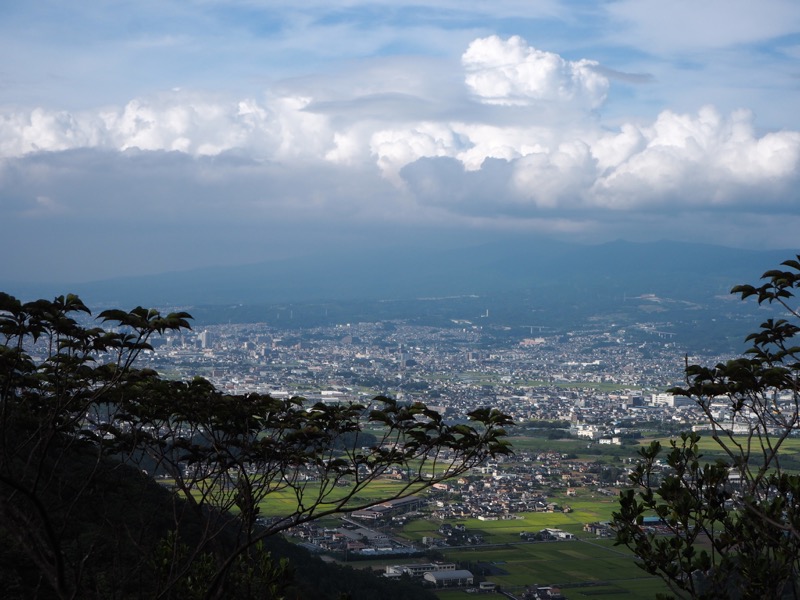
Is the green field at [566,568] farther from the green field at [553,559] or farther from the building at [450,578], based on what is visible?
the building at [450,578]

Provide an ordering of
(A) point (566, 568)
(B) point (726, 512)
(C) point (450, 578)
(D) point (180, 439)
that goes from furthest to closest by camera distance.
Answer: (A) point (566, 568) → (C) point (450, 578) → (D) point (180, 439) → (B) point (726, 512)

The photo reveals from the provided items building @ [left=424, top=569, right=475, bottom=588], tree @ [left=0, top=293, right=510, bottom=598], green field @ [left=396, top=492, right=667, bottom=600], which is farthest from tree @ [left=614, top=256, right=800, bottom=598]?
building @ [left=424, top=569, right=475, bottom=588]

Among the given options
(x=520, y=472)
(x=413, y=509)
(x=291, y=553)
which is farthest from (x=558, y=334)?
(x=291, y=553)

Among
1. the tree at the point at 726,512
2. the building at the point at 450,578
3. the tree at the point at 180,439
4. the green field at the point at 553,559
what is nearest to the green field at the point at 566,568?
the green field at the point at 553,559

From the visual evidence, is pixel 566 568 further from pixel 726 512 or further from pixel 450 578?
pixel 726 512

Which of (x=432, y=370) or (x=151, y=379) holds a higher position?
(x=151, y=379)

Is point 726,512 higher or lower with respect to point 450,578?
higher

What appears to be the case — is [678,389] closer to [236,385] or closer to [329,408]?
[329,408]

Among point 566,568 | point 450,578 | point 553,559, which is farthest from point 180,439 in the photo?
point 553,559

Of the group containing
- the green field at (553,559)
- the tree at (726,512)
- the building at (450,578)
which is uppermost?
the tree at (726,512)

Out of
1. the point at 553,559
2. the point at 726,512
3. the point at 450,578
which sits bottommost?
the point at 553,559

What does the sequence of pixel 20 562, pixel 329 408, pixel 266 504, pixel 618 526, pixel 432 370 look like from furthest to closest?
pixel 432 370 → pixel 266 504 → pixel 20 562 → pixel 329 408 → pixel 618 526
